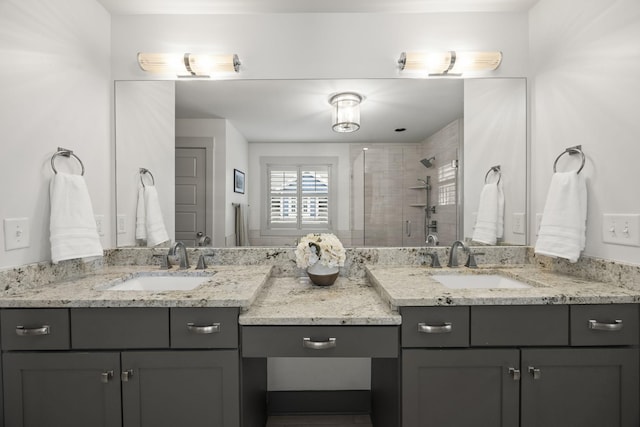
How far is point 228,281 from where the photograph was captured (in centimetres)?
136

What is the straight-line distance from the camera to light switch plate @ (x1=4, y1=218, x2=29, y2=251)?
1164 mm

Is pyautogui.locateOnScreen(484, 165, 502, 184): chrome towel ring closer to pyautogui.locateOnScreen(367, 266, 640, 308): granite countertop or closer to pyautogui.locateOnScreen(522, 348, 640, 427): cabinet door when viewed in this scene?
pyautogui.locateOnScreen(367, 266, 640, 308): granite countertop

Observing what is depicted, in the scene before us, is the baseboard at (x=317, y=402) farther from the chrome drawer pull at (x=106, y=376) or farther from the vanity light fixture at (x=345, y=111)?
the vanity light fixture at (x=345, y=111)

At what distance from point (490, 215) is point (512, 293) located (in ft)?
2.37

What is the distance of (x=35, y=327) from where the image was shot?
1089 mm

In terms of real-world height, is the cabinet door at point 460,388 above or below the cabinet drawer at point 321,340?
below

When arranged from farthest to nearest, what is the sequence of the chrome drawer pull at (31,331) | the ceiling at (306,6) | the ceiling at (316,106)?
the ceiling at (316,106) → the ceiling at (306,6) → the chrome drawer pull at (31,331)

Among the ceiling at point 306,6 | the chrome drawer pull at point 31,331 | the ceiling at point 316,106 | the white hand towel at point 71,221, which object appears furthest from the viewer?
the ceiling at point 316,106

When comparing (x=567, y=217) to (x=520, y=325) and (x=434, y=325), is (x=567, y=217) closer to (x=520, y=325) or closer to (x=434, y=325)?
(x=520, y=325)

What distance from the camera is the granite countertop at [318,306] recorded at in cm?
109

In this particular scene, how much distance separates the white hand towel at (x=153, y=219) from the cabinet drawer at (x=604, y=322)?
1984mm

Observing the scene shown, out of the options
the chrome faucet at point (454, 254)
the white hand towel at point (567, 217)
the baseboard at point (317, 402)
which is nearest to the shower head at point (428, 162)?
the chrome faucet at point (454, 254)

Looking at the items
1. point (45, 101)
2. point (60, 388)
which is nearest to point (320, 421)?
point (60, 388)

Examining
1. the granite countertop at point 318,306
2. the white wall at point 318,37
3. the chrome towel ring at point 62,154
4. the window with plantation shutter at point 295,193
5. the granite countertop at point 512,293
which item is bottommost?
the granite countertop at point 318,306
